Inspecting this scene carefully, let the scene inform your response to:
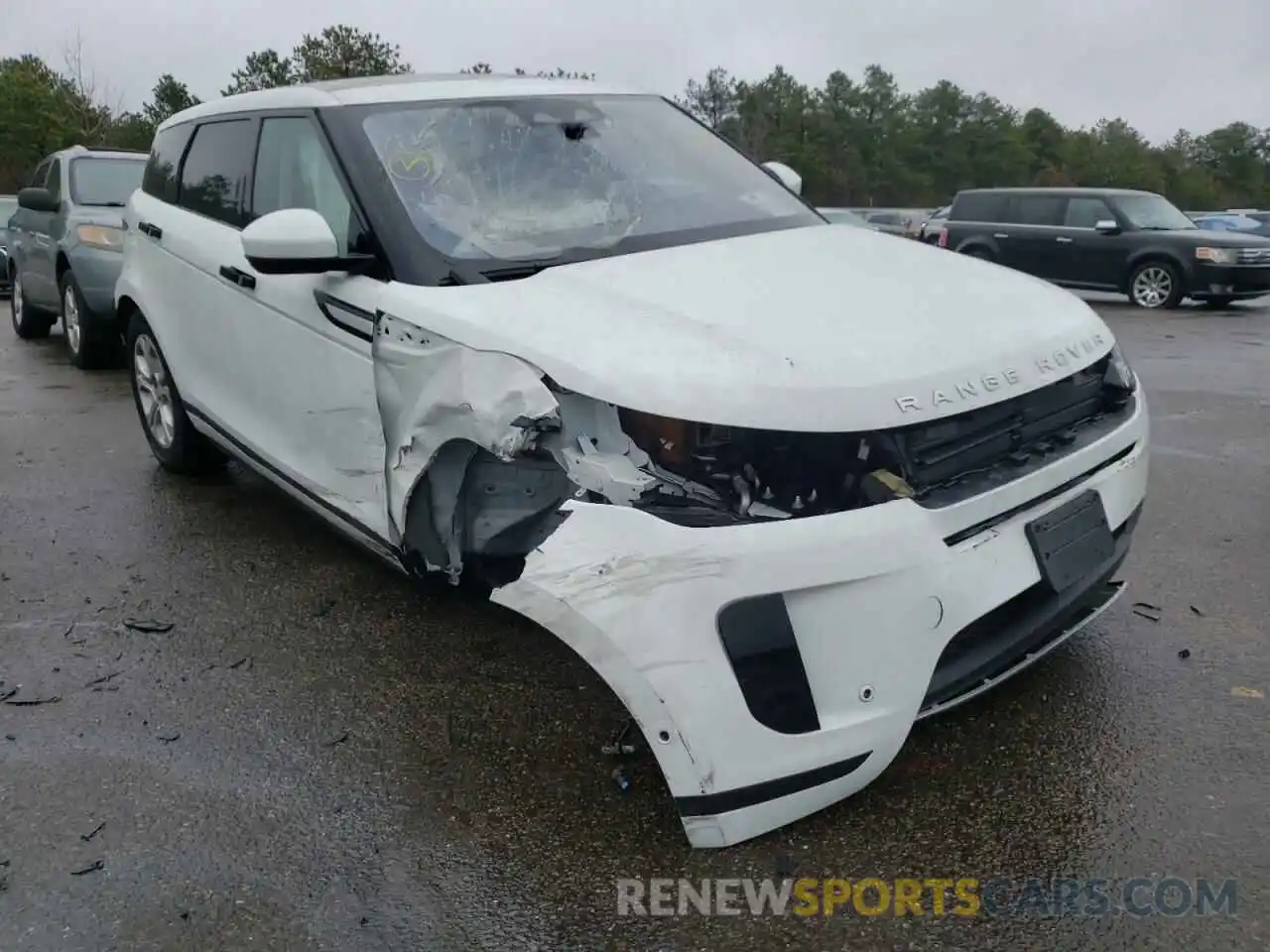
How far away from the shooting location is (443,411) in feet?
9.86

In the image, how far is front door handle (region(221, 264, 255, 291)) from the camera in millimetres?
4164

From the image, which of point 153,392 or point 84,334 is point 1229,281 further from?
point 153,392

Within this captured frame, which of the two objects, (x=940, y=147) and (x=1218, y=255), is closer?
(x=1218, y=255)

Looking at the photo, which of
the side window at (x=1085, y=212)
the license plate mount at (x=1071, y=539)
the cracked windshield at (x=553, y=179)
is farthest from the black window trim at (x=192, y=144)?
the side window at (x=1085, y=212)

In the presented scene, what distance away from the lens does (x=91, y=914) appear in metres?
2.46

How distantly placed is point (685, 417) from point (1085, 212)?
14.9 m

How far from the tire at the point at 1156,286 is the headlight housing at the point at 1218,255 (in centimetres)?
34

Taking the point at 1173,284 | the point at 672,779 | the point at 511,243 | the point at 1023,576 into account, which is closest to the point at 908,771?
the point at 1023,576

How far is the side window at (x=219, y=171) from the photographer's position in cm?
455

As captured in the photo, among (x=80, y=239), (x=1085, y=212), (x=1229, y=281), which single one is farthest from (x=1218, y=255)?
(x=80, y=239)

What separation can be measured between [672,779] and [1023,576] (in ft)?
3.14

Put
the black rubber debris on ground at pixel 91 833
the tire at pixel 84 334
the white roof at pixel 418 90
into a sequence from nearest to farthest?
the black rubber debris on ground at pixel 91 833, the white roof at pixel 418 90, the tire at pixel 84 334

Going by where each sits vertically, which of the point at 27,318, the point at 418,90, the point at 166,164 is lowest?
the point at 27,318

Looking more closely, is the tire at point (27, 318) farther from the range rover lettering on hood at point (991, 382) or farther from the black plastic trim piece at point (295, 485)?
the range rover lettering on hood at point (991, 382)
